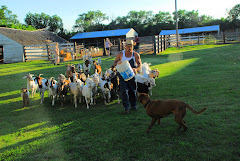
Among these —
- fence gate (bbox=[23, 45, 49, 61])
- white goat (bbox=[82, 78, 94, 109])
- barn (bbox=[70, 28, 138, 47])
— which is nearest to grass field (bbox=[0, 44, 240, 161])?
white goat (bbox=[82, 78, 94, 109])

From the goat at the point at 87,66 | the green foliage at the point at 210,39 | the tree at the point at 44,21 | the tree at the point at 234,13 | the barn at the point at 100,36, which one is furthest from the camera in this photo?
the tree at the point at 44,21

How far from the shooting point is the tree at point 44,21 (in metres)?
66.4

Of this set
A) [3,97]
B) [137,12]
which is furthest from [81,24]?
[3,97]

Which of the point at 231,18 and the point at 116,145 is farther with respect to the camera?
the point at 231,18

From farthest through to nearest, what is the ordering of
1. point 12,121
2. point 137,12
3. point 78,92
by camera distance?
point 137,12
point 78,92
point 12,121

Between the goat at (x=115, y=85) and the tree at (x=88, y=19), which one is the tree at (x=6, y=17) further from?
the goat at (x=115, y=85)

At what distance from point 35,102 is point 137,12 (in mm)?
89777

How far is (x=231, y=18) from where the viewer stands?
5831cm

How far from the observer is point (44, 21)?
225 feet

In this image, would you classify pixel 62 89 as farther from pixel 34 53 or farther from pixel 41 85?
pixel 34 53

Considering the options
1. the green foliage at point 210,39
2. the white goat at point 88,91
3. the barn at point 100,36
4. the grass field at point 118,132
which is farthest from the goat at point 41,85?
the barn at point 100,36

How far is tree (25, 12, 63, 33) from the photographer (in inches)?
2616

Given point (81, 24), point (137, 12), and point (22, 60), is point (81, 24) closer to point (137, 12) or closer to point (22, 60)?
point (137, 12)

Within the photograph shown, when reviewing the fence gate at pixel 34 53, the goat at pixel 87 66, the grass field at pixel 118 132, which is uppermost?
the fence gate at pixel 34 53
